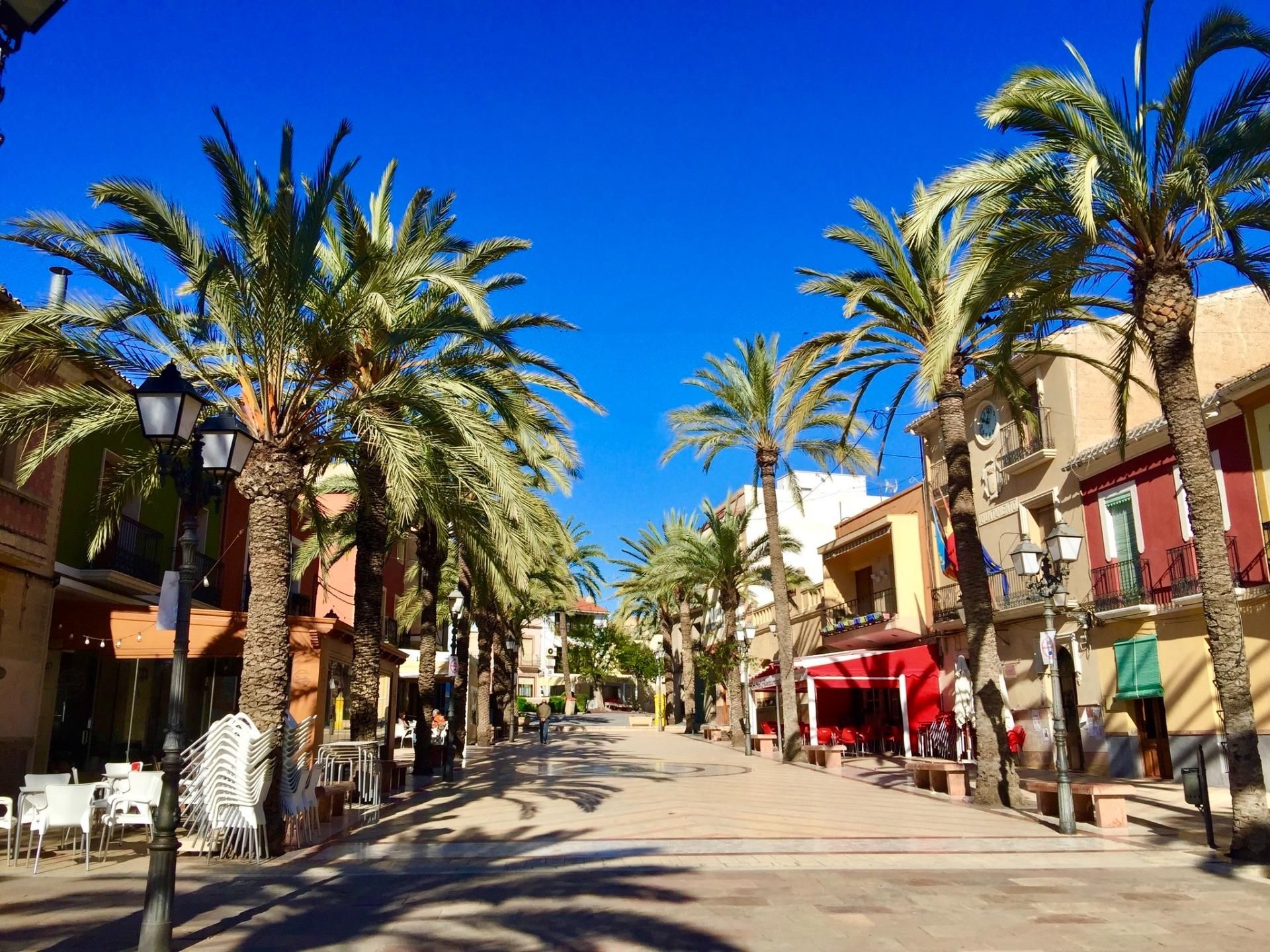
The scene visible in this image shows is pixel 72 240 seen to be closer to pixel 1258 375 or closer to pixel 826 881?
pixel 826 881

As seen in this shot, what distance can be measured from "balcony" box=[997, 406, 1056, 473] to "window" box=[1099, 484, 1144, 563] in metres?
2.08

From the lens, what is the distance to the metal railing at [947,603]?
85.5 feet

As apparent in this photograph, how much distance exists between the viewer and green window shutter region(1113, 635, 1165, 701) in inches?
754

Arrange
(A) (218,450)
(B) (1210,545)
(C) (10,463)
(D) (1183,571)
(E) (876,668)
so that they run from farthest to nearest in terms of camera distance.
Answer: (E) (876,668) < (D) (1183,571) < (C) (10,463) < (B) (1210,545) < (A) (218,450)

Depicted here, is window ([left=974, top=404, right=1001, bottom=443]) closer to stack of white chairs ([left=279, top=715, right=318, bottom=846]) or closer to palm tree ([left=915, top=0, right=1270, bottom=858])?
palm tree ([left=915, top=0, right=1270, bottom=858])

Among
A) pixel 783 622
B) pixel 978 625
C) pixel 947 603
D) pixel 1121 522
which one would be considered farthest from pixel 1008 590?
pixel 978 625

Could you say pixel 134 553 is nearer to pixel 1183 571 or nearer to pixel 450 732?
pixel 450 732

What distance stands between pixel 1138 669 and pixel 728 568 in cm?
1749

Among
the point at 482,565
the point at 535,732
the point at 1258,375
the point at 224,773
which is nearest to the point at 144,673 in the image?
the point at 482,565

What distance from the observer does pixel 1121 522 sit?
2081 cm

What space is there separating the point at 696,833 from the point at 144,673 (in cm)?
1423

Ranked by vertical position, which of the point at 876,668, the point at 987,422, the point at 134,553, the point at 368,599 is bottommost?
the point at 876,668

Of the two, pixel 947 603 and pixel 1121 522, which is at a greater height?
pixel 1121 522

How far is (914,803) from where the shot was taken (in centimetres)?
1577
